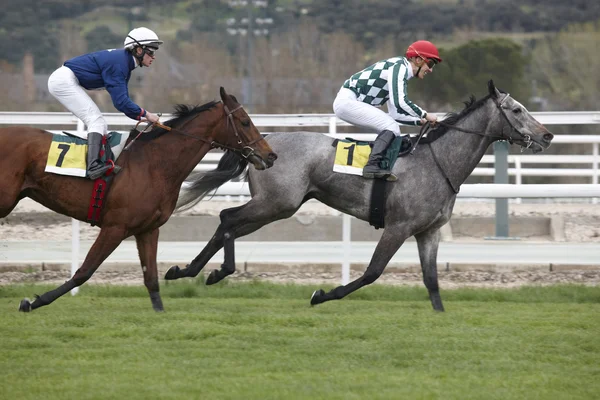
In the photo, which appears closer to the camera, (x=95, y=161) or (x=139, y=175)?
(x=95, y=161)

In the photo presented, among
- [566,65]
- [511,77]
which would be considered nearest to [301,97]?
[511,77]

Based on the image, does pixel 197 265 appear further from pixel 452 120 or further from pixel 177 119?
pixel 452 120

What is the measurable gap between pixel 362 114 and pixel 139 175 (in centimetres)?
175

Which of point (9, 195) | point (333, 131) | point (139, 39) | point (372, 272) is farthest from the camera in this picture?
point (333, 131)

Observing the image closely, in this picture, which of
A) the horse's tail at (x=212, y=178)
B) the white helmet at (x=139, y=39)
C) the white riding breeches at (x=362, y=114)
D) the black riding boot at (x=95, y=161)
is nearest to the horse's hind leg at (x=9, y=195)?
the black riding boot at (x=95, y=161)

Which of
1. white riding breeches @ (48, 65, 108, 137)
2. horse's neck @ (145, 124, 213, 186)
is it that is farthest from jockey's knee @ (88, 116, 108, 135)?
horse's neck @ (145, 124, 213, 186)

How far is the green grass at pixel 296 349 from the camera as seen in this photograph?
4719 millimetres

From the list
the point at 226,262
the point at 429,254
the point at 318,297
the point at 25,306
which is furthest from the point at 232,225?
the point at 25,306

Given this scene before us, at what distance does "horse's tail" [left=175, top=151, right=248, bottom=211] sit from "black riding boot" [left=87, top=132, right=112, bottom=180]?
1.12 metres

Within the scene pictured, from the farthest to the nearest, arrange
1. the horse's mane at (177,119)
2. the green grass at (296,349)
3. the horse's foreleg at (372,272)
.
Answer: the horse's foreleg at (372,272), the horse's mane at (177,119), the green grass at (296,349)

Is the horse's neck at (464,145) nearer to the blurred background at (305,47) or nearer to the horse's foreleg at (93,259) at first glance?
the horse's foreleg at (93,259)

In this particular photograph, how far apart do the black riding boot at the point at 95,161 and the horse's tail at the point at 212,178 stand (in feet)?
3.66

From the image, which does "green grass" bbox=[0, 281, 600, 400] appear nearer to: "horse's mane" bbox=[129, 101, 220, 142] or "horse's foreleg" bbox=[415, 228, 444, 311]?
"horse's foreleg" bbox=[415, 228, 444, 311]

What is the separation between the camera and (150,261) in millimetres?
6844
